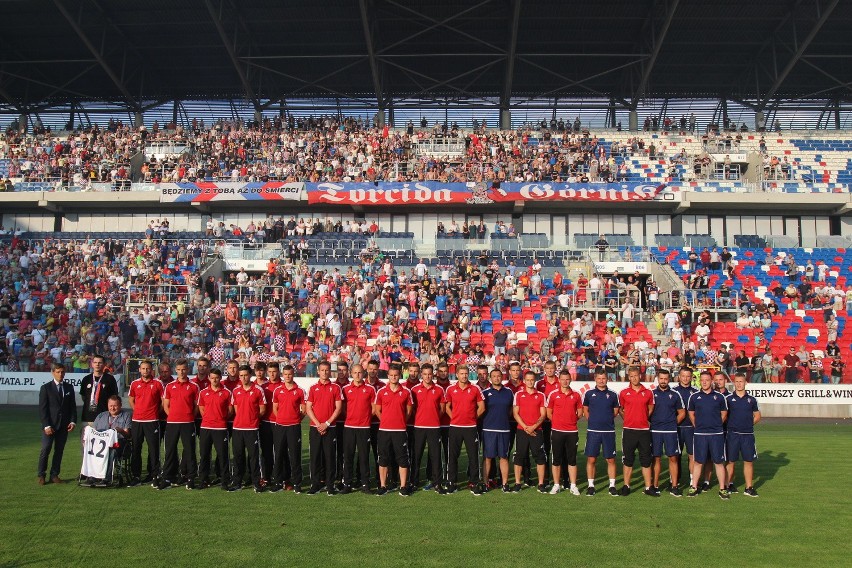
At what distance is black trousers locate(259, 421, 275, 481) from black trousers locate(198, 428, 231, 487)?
49 centimetres

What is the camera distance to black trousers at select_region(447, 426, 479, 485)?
10.8 metres

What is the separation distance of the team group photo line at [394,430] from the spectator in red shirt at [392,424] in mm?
17

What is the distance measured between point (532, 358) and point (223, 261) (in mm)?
14533

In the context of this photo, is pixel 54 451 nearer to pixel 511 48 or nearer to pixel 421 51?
pixel 511 48

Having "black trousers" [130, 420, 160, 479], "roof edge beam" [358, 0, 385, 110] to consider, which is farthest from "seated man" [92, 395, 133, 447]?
"roof edge beam" [358, 0, 385, 110]

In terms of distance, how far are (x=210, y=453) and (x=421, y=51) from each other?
3198cm

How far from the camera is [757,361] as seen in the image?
2231 centimetres

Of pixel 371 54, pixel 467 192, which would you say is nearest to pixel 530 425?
pixel 467 192

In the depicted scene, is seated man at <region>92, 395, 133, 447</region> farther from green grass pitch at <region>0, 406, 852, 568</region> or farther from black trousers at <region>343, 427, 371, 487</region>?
black trousers at <region>343, 427, 371, 487</region>

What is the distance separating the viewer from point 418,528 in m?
8.54

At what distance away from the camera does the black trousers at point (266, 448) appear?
36.2ft

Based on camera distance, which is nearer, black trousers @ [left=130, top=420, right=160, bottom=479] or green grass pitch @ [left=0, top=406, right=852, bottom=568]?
green grass pitch @ [left=0, top=406, right=852, bottom=568]

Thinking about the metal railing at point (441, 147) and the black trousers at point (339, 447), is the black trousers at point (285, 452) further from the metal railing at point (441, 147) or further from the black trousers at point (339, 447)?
the metal railing at point (441, 147)

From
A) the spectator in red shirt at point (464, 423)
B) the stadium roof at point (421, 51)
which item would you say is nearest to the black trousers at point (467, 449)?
the spectator in red shirt at point (464, 423)
